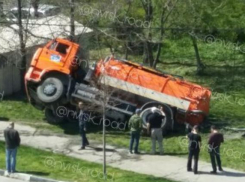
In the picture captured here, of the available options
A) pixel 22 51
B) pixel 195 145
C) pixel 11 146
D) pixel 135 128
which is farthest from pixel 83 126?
pixel 22 51

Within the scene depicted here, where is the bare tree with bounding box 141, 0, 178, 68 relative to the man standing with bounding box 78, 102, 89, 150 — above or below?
above

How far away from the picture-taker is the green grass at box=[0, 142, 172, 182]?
19844 mm

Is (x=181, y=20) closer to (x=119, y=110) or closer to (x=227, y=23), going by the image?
(x=227, y=23)

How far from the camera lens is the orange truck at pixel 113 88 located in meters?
24.3

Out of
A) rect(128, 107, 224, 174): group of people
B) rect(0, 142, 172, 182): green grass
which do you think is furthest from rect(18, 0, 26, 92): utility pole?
rect(0, 142, 172, 182): green grass

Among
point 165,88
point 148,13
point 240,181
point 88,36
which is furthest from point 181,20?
point 240,181

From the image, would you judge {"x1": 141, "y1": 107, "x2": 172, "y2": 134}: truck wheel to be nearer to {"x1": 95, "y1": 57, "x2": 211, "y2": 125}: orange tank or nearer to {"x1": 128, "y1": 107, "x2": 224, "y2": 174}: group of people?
{"x1": 95, "y1": 57, "x2": 211, "y2": 125}: orange tank

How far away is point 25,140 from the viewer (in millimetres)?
23922

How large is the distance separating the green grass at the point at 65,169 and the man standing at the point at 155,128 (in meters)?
2.00

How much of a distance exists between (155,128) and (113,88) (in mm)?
2547

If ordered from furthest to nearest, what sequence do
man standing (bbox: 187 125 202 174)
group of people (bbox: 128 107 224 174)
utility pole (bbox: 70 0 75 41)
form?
utility pole (bbox: 70 0 75 41) → group of people (bbox: 128 107 224 174) → man standing (bbox: 187 125 202 174)

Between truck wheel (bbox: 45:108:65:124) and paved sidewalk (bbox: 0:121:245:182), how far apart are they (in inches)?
35.4

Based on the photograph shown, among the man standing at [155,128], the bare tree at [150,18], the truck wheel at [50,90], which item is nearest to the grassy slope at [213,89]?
the man standing at [155,128]

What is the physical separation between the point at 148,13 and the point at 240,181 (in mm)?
12379
